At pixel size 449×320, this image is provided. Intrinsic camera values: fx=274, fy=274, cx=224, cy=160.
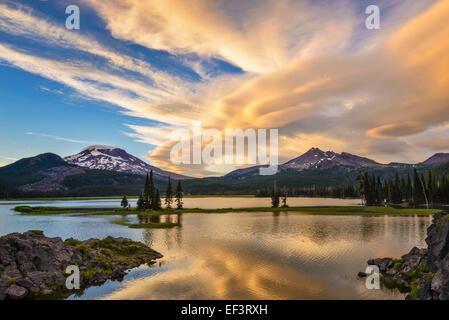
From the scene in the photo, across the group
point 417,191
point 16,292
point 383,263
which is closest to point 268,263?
point 383,263

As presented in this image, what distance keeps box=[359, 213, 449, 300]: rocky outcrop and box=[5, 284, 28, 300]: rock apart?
1355 inches

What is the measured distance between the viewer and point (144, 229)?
69625 millimetres

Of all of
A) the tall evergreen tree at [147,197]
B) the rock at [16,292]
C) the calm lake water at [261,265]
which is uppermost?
the tall evergreen tree at [147,197]

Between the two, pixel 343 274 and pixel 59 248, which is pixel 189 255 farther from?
pixel 343 274

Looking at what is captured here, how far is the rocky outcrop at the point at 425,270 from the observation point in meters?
21.7

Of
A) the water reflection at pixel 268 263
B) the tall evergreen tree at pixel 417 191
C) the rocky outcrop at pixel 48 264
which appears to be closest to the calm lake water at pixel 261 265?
the water reflection at pixel 268 263

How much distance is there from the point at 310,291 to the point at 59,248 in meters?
29.6

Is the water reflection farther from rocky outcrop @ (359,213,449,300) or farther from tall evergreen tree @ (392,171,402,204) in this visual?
tall evergreen tree @ (392,171,402,204)

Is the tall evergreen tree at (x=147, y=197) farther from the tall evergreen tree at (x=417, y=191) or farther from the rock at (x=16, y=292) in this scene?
the tall evergreen tree at (x=417, y=191)

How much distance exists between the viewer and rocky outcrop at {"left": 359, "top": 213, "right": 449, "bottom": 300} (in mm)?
21666

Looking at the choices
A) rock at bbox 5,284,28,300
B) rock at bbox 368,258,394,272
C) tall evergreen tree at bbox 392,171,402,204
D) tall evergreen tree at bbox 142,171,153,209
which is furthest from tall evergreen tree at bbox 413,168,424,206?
rock at bbox 5,284,28,300

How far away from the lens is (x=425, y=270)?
2842 cm
